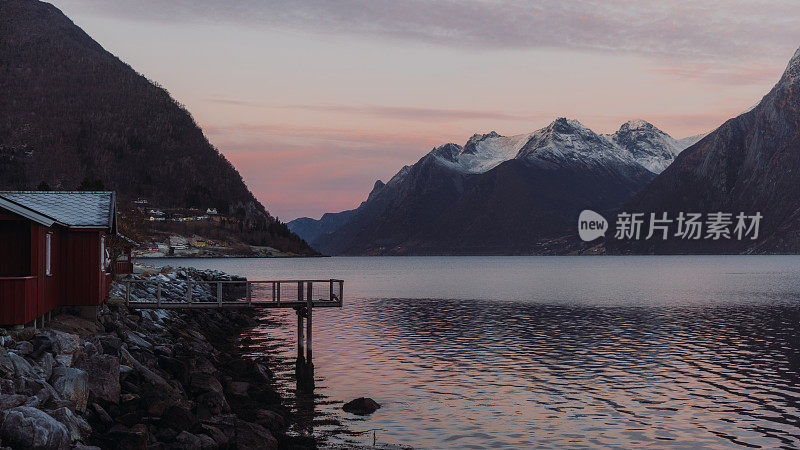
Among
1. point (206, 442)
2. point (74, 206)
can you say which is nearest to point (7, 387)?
point (206, 442)

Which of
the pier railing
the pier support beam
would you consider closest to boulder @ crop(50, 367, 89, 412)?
the pier railing

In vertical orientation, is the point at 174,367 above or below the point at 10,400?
below

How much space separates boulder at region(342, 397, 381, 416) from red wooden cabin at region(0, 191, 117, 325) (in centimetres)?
1326

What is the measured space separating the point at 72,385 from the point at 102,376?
223cm

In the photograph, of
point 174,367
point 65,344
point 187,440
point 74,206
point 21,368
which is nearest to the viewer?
point 21,368

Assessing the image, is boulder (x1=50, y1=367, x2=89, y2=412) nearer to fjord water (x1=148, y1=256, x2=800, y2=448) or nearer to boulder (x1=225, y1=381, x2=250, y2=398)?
fjord water (x1=148, y1=256, x2=800, y2=448)

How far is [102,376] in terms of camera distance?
2606 centimetres

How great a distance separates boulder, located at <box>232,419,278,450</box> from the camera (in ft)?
84.9

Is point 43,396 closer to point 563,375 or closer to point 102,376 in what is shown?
point 102,376

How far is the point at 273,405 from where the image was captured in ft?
112

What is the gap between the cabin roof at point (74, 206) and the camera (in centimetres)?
3553

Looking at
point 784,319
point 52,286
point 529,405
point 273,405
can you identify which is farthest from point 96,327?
point 784,319

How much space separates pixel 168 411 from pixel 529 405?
16.7 metres

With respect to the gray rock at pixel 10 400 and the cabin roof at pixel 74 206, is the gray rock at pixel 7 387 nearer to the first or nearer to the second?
the gray rock at pixel 10 400
